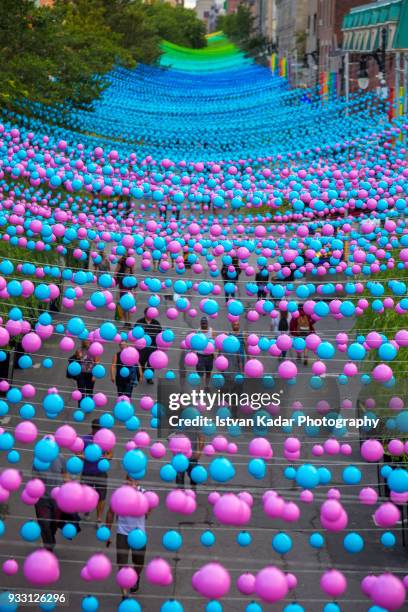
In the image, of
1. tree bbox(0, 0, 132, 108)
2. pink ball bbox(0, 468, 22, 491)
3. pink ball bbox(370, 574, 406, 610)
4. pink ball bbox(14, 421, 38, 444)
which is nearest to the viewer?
pink ball bbox(370, 574, 406, 610)

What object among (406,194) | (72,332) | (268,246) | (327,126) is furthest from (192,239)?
(327,126)

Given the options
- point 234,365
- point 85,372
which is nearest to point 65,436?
point 234,365

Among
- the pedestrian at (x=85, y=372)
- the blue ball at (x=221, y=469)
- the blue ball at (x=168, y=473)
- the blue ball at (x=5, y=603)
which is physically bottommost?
the pedestrian at (x=85, y=372)

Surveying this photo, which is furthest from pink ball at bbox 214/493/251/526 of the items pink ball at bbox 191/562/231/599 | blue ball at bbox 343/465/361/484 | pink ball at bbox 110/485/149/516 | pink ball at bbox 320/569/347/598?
blue ball at bbox 343/465/361/484

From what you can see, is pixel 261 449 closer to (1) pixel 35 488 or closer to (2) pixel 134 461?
(2) pixel 134 461

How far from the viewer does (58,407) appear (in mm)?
6594

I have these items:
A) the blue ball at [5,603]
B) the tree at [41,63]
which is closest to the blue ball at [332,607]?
the blue ball at [5,603]

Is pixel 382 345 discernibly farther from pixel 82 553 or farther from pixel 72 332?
pixel 82 553

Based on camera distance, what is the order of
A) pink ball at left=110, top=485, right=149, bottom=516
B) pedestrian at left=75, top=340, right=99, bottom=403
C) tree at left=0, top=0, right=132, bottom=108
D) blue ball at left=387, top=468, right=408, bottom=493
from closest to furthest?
pink ball at left=110, top=485, right=149, bottom=516 < blue ball at left=387, top=468, right=408, bottom=493 < pedestrian at left=75, top=340, right=99, bottom=403 < tree at left=0, top=0, right=132, bottom=108

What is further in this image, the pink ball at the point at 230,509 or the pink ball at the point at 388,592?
the pink ball at the point at 230,509

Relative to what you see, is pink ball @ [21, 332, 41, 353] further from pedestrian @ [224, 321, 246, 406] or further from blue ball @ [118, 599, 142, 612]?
pedestrian @ [224, 321, 246, 406]

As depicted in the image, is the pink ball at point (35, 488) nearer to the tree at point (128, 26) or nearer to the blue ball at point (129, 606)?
the blue ball at point (129, 606)

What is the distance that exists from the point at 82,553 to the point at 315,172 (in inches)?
220

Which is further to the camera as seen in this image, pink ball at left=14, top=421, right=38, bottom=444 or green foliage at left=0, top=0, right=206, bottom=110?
green foliage at left=0, top=0, right=206, bottom=110
